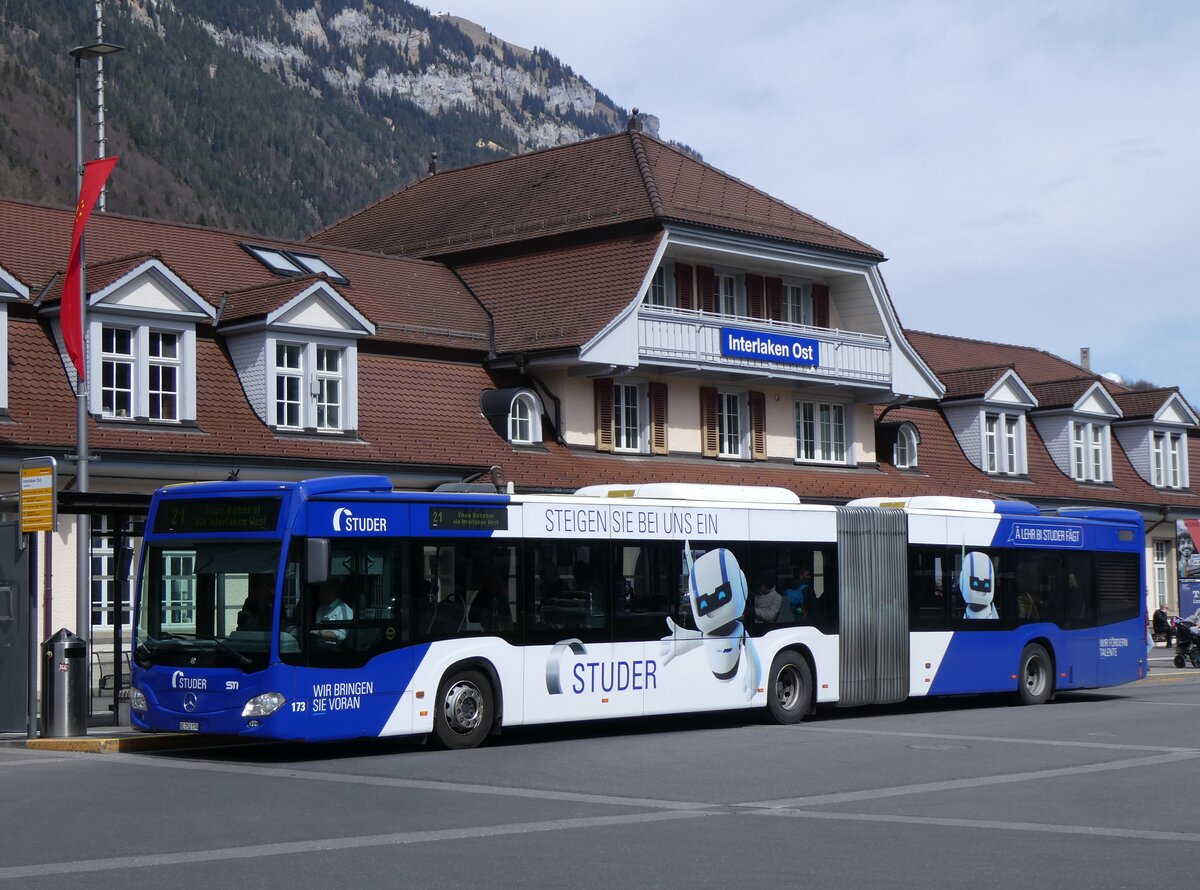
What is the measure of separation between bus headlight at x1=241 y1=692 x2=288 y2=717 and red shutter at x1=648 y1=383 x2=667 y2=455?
763 inches

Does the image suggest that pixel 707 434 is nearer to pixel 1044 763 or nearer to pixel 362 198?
Answer: pixel 1044 763

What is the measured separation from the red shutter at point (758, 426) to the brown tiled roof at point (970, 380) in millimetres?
7778

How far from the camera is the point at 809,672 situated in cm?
2319

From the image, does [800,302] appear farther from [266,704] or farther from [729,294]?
[266,704]

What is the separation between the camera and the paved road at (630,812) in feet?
34.3

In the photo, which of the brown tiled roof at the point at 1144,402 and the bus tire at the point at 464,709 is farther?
the brown tiled roof at the point at 1144,402

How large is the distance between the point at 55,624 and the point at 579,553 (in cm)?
944

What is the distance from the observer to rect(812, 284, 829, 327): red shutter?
4025 centimetres

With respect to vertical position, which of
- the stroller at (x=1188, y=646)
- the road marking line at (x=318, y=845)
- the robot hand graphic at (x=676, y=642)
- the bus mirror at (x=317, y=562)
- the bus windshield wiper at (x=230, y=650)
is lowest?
the stroller at (x=1188, y=646)

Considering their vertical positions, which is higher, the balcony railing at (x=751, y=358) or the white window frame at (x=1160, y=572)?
the balcony railing at (x=751, y=358)

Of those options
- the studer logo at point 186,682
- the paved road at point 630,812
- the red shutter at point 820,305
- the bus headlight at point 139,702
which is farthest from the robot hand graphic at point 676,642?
the red shutter at point 820,305

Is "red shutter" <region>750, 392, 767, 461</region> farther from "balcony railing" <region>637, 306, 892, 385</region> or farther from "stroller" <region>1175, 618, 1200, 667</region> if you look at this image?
"stroller" <region>1175, 618, 1200, 667</region>

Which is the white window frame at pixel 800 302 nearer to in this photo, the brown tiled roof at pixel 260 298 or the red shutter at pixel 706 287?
the red shutter at pixel 706 287

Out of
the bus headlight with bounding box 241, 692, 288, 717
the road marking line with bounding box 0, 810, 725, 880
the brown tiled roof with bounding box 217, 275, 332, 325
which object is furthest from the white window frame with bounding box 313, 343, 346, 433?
the road marking line with bounding box 0, 810, 725, 880
